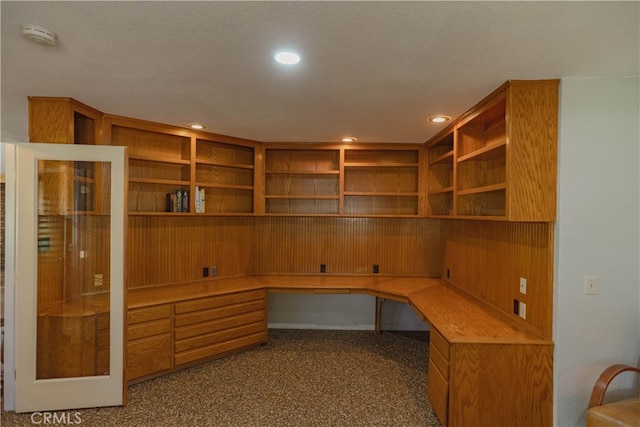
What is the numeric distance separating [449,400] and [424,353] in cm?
151

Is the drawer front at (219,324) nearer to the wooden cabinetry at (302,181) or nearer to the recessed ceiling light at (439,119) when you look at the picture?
the wooden cabinetry at (302,181)

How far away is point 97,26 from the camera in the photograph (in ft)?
5.03

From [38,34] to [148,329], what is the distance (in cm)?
232

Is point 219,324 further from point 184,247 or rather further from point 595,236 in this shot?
point 595,236

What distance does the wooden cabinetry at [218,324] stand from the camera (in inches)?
124

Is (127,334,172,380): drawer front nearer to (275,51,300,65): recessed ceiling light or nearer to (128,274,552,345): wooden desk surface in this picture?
(128,274,552,345): wooden desk surface

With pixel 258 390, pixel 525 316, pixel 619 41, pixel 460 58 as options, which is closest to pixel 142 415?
pixel 258 390

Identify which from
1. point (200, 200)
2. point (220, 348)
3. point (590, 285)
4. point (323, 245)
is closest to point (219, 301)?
point (220, 348)

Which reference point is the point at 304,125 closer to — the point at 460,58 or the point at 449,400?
the point at 460,58

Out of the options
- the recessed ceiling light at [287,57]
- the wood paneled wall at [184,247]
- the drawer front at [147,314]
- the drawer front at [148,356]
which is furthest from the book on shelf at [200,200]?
the recessed ceiling light at [287,57]

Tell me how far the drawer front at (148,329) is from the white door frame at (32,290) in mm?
250

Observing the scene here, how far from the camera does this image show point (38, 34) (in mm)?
1567

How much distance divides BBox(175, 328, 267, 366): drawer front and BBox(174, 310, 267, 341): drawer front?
15cm

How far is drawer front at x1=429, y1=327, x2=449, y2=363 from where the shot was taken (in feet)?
7.39
